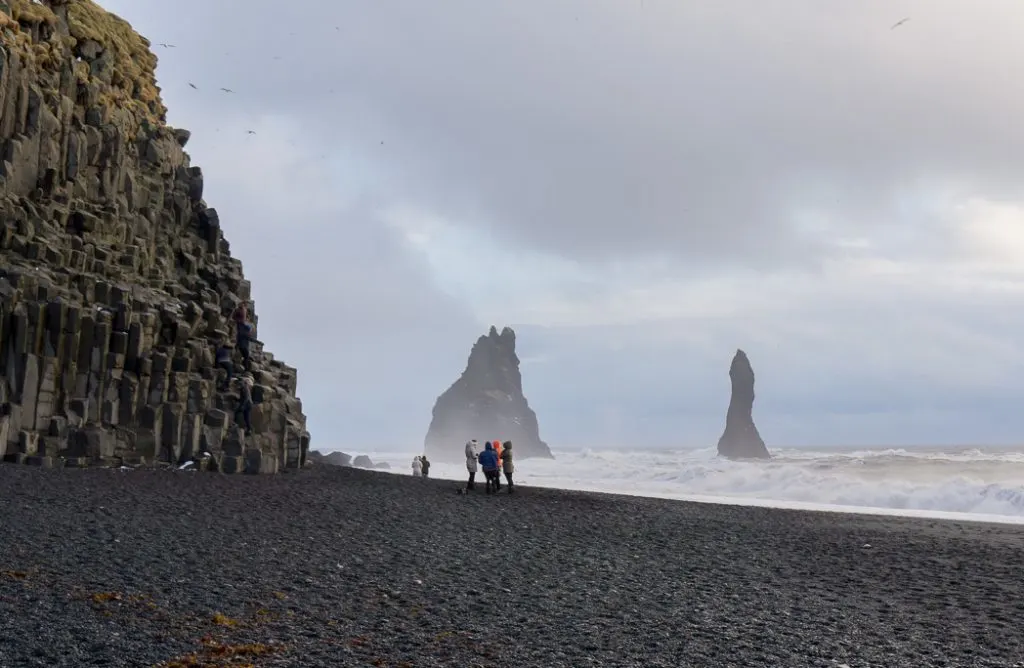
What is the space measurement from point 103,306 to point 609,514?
20.6m

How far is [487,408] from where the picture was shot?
172 metres

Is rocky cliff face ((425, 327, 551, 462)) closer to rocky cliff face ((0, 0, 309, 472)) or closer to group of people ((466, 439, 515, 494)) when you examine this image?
rocky cliff face ((0, 0, 309, 472))

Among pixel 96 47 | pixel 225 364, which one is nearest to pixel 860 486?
pixel 225 364

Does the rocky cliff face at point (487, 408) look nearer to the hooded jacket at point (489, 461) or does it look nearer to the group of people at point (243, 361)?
the group of people at point (243, 361)

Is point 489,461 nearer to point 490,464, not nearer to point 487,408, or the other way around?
point 490,464

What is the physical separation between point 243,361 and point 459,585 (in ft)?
83.7

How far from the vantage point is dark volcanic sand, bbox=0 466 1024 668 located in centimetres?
1074

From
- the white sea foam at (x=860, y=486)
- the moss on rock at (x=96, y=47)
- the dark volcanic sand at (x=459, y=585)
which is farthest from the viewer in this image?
the white sea foam at (x=860, y=486)

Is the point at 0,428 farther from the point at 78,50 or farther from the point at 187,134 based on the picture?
the point at 187,134

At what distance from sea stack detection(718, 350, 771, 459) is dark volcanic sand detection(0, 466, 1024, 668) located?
4889 inches

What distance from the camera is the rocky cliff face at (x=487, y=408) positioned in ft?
558

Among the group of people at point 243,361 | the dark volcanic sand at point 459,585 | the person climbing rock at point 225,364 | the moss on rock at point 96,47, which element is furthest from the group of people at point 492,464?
the moss on rock at point 96,47

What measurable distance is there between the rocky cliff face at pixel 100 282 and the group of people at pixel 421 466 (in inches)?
333

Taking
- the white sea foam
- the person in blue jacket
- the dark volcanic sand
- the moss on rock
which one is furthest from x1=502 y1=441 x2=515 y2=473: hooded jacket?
the moss on rock
